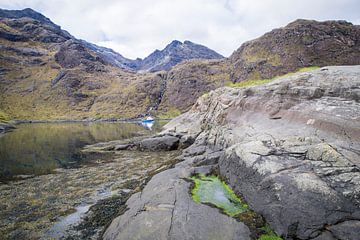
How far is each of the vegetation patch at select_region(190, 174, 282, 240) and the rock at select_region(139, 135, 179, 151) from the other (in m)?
25.4

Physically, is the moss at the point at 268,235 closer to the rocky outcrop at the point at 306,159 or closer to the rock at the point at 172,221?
the rocky outcrop at the point at 306,159

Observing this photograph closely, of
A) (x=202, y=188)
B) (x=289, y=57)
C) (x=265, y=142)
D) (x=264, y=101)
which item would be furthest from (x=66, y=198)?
(x=289, y=57)

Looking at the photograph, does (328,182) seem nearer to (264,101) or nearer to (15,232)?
(264,101)

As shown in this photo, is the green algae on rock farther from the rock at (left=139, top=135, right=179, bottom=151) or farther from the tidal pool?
the rock at (left=139, top=135, right=179, bottom=151)

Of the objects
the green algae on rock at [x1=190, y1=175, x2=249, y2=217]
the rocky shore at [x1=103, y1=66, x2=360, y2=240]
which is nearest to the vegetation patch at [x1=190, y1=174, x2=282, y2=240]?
the green algae on rock at [x1=190, y1=175, x2=249, y2=217]

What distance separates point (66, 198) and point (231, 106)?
2665 cm

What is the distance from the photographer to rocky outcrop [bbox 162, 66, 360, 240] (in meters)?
14.0

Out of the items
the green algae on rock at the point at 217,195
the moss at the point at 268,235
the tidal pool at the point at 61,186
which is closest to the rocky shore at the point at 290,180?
the moss at the point at 268,235

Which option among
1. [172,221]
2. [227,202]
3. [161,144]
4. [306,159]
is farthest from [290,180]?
[161,144]

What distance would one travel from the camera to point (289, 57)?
193 meters

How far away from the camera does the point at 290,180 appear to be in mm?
15984

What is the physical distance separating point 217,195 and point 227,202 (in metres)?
1.38

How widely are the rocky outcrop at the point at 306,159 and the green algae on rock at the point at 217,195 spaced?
2.27ft

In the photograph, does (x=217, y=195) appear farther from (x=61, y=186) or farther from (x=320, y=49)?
(x=320, y=49)
